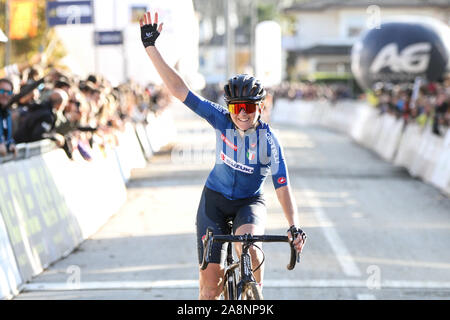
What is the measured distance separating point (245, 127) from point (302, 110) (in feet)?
134

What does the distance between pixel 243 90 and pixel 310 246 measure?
5.56 m

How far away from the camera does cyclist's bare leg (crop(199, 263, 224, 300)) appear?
5.36m

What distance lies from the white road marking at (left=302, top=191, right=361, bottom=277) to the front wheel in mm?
4167

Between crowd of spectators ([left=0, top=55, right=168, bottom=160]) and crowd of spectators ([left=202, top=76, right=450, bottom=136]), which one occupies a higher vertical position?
crowd of spectators ([left=0, top=55, right=168, bottom=160])

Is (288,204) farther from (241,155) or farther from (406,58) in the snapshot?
(406,58)

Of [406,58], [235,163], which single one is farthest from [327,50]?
[235,163]

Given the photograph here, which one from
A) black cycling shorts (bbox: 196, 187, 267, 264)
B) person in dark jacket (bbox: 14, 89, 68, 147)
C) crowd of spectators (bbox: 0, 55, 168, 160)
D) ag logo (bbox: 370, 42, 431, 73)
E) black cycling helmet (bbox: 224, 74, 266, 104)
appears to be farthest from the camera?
ag logo (bbox: 370, 42, 431, 73)

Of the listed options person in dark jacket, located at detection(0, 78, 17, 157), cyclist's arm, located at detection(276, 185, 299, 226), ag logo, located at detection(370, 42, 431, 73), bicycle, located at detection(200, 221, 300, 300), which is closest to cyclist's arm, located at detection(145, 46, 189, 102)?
cyclist's arm, located at detection(276, 185, 299, 226)

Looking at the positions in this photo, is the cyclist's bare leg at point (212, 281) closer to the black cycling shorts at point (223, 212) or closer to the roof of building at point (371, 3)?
the black cycling shorts at point (223, 212)

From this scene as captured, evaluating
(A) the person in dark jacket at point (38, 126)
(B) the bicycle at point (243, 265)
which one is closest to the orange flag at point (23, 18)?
(A) the person in dark jacket at point (38, 126)

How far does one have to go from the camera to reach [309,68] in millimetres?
79875

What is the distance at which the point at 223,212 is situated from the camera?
5641mm

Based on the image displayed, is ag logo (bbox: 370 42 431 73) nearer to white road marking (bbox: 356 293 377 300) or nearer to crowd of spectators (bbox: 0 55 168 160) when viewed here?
crowd of spectators (bbox: 0 55 168 160)
